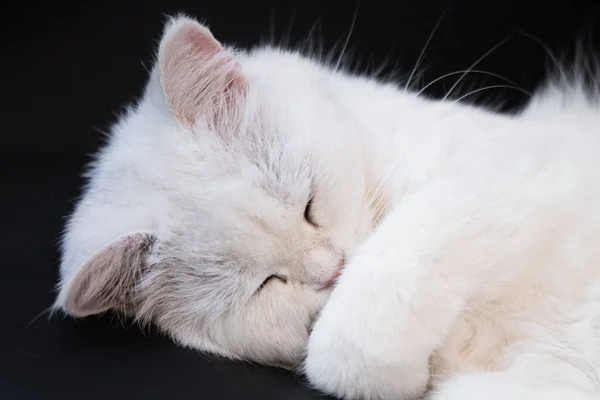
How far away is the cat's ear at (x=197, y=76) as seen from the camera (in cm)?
140

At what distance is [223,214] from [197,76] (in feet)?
0.99

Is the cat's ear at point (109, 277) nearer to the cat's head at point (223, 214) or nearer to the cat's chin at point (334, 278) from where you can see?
the cat's head at point (223, 214)

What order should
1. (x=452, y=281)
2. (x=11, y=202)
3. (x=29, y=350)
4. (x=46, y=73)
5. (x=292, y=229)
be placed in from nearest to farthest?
(x=452, y=281) < (x=292, y=229) < (x=29, y=350) < (x=11, y=202) < (x=46, y=73)

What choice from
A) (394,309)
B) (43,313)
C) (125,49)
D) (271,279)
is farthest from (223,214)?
(125,49)

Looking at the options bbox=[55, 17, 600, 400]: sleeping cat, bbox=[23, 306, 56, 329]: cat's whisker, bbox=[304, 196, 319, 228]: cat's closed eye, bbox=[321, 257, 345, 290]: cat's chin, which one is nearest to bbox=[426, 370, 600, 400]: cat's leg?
bbox=[55, 17, 600, 400]: sleeping cat

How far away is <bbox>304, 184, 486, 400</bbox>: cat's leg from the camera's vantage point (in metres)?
1.21

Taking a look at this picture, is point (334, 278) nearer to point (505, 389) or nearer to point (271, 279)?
point (271, 279)

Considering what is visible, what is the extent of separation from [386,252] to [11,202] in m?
1.27

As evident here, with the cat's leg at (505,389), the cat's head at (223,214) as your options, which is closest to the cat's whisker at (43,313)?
the cat's head at (223,214)

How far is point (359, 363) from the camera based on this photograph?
1228 millimetres

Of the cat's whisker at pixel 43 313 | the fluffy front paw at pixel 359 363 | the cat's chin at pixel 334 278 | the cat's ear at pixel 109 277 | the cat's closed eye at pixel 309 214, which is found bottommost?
the cat's whisker at pixel 43 313

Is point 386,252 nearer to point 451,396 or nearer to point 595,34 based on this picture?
point 451,396

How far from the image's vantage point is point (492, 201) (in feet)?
4.40

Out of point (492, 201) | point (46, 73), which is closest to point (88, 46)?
point (46, 73)
